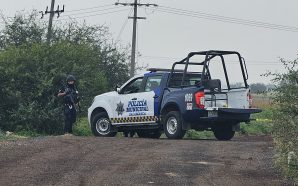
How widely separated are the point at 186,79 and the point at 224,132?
2.06 m

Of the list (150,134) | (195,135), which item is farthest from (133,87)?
(195,135)

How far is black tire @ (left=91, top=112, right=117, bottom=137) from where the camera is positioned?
1953 cm

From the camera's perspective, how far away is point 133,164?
11.2m

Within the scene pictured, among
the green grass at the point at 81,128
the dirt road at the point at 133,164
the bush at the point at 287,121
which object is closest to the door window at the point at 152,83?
the dirt road at the point at 133,164

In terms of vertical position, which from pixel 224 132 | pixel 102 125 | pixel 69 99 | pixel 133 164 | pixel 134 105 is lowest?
pixel 133 164

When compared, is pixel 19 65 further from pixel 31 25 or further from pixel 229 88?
pixel 31 25

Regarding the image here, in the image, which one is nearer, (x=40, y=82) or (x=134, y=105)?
(x=134, y=105)

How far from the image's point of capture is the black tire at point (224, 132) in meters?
18.7

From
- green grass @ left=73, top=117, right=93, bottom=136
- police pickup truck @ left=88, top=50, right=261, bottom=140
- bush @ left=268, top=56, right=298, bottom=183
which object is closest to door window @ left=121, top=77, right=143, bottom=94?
police pickup truck @ left=88, top=50, right=261, bottom=140

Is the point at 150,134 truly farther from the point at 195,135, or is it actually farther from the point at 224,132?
the point at 195,135

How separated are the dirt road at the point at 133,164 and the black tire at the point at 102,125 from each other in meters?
4.49

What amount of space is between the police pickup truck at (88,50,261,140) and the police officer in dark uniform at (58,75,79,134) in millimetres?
887

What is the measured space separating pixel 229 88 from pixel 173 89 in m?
1.65

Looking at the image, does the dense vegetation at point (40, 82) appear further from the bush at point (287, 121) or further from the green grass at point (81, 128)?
the bush at point (287, 121)
